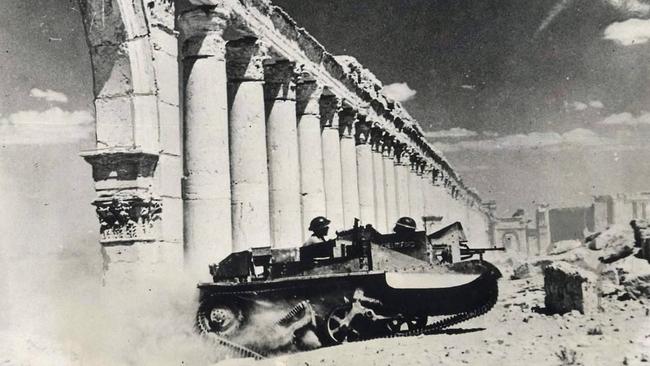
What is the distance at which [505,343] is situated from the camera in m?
9.06

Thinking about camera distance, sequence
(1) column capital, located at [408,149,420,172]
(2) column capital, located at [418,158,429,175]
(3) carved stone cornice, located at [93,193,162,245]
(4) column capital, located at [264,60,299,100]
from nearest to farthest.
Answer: (3) carved stone cornice, located at [93,193,162,245]
(4) column capital, located at [264,60,299,100]
(1) column capital, located at [408,149,420,172]
(2) column capital, located at [418,158,429,175]

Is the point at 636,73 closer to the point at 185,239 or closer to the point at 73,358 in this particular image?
the point at 185,239

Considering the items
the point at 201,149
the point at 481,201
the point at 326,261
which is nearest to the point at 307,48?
the point at 201,149

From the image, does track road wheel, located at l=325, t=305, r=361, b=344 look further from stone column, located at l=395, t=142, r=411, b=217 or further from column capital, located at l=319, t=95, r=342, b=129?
stone column, located at l=395, t=142, r=411, b=217

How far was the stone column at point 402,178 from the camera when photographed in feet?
102

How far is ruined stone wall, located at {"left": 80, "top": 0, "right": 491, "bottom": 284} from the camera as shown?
9492 millimetres

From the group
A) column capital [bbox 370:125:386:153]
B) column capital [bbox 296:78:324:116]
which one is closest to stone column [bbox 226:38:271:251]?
column capital [bbox 296:78:324:116]

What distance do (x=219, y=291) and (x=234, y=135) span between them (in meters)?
→ 4.45

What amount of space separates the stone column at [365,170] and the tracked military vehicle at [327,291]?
44.4 feet

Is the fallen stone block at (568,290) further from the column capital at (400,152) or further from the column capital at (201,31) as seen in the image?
the column capital at (400,152)

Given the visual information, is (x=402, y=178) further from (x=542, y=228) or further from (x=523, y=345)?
(x=542, y=228)

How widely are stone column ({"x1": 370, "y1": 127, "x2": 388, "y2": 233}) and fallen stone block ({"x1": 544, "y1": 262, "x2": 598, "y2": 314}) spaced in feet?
45.5

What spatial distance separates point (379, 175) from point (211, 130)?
16032mm

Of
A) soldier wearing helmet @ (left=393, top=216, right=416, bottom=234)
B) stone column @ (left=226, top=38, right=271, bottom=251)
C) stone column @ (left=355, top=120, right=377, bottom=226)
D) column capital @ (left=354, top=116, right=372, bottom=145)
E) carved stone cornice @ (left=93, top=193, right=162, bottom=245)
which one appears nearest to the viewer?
carved stone cornice @ (left=93, top=193, right=162, bottom=245)
